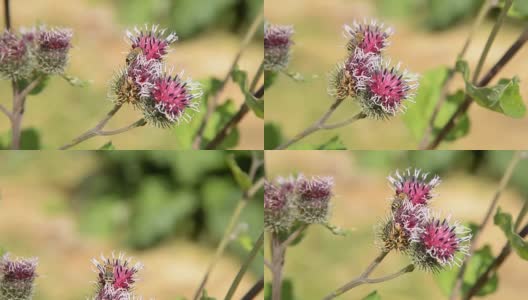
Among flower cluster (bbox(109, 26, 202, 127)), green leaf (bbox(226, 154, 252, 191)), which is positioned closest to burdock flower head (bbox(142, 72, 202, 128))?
flower cluster (bbox(109, 26, 202, 127))

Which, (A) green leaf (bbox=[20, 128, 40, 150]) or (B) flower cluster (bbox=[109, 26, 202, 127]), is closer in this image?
(B) flower cluster (bbox=[109, 26, 202, 127])

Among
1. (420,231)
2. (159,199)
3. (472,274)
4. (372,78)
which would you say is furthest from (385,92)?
(159,199)

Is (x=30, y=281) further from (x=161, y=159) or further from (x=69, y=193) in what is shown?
(x=161, y=159)

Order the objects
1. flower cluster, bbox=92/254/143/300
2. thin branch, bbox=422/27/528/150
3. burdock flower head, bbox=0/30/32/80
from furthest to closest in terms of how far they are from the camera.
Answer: thin branch, bbox=422/27/528/150, burdock flower head, bbox=0/30/32/80, flower cluster, bbox=92/254/143/300

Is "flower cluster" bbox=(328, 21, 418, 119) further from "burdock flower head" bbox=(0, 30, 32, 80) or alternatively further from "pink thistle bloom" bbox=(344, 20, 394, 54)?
"burdock flower head" bbox=(0, 30, 32, 80)

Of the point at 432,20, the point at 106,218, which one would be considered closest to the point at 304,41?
the point at 432,20

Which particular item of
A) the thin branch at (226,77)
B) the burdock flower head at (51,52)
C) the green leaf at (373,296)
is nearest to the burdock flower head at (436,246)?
the green leaf at (373,296)

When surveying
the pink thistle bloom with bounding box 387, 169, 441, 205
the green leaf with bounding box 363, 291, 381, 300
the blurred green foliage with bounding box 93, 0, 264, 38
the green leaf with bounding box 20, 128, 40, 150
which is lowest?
the green leaf with bounding box 363, 291, 381, 300

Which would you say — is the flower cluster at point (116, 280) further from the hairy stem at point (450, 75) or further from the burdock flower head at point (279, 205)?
the hairy stem at point (450, 75)
